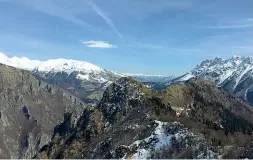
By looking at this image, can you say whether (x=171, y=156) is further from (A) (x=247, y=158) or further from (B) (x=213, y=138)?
(A) (x=247, y=158)

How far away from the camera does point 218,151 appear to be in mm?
169000

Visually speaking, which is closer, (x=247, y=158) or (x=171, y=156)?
(x=247, y=158)

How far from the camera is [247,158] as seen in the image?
152 m

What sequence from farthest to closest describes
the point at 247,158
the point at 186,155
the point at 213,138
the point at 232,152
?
the point at 213,138, the point at 186,155, the point at 232,152, the point at 247,158

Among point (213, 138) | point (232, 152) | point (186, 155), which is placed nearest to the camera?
point (232, 152)

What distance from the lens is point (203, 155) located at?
169250mm

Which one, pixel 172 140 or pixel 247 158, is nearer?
pixel 247 158

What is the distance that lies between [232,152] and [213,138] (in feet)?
90.1

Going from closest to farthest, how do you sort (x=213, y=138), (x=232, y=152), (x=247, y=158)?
1. (x=247, y=158)
2. (x=232, y=152)
3. (x=213, y=138)

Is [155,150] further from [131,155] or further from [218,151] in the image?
[218,151]

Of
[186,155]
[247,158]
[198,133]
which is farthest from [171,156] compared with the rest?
[247,158]

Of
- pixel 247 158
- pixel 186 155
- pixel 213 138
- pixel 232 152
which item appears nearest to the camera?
pixel 247 158

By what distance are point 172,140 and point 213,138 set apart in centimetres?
1914

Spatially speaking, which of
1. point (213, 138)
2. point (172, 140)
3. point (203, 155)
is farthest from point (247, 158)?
point (172, 140)
